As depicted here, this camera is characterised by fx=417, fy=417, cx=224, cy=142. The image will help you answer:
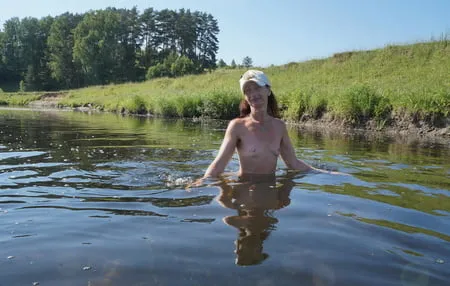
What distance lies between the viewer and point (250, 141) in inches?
227

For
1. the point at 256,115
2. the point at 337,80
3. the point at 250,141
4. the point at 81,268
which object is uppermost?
the point at 337,80

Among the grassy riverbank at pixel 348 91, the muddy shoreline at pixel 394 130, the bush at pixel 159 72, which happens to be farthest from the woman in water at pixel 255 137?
the bush at pixel 159 72

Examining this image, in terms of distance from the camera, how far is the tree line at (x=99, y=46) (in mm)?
85875

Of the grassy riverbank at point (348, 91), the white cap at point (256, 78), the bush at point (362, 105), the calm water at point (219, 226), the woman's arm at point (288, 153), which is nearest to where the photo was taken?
the calm water at point (219, 226)

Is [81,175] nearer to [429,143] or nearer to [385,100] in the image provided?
[429,143]

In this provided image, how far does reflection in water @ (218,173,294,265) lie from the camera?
3266 millimetres

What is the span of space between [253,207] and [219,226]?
72 cm

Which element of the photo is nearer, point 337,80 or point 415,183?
point 415,183

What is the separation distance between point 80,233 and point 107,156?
5.23 meters

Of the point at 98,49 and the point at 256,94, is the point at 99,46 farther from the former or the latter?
the point at 256,94

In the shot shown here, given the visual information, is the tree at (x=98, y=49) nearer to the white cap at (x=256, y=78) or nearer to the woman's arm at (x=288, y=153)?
the woman's arm at (x=288, y=153)

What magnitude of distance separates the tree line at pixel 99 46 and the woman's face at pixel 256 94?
69.0 m

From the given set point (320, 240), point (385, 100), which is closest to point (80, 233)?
point (320, 240)

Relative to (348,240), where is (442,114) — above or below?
above
